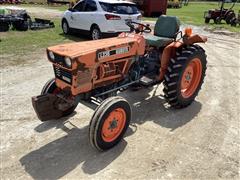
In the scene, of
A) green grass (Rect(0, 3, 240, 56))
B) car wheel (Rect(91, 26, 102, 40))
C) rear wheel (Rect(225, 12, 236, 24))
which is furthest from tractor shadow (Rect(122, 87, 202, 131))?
rear wheel (Rect(225, 12, 236, 24))

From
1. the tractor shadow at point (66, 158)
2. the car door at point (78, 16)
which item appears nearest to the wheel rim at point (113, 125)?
the tractor shadow at point (66, 158)

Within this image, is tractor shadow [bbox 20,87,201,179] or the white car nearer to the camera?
tractor shadow [bbox 20,87,201,179]

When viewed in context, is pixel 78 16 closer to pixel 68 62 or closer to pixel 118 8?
pixel 118 8

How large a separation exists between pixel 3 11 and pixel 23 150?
1143cm

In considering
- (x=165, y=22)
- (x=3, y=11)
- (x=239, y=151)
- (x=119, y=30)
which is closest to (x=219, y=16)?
(x=119, y=30)

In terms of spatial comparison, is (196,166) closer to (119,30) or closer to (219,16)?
(119,30)

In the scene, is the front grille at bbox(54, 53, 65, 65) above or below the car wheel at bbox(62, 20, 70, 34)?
above

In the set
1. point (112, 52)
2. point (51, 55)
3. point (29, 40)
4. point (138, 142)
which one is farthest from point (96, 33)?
point (138, 142)

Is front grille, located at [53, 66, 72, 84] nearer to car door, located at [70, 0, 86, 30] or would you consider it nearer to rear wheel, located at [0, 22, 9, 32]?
car door, located at [70, 0, 86, 30]

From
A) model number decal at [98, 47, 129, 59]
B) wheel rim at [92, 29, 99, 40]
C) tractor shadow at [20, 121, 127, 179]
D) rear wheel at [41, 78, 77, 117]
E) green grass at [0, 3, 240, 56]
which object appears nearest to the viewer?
tractor shadow at [20, 121, 127, 179]

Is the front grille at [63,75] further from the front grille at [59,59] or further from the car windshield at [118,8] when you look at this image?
the car windshield at [118,8]

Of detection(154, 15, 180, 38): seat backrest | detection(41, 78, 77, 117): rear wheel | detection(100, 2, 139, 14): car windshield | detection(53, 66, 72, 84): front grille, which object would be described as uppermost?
detection(100, 2, 139, 14): car windshield

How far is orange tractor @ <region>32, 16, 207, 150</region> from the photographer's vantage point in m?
3.89

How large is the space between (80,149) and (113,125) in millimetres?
597
